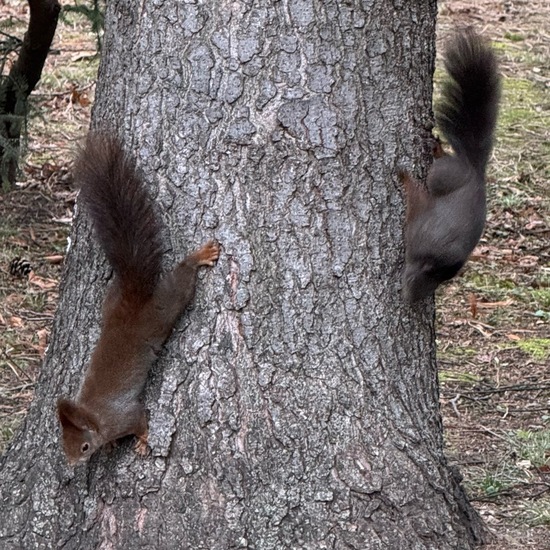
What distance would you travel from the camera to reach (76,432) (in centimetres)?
264

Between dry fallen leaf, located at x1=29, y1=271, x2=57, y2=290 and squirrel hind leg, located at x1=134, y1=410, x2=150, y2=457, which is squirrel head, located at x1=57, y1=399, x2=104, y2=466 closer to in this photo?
squirrel hind leg, located at x1=134, y1=410, x2=150, y2=457

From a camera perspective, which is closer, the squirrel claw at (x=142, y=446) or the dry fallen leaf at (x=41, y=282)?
the squirrel claw at (x=142, y=446)

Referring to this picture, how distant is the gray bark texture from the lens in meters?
2.47

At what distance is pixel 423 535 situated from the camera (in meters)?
2.63

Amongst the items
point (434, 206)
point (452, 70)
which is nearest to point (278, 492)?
point (434, 206)

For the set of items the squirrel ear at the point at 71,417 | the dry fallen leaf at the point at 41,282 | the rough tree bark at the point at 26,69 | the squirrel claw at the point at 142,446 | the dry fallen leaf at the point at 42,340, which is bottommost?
the dry fallen leaf at the point at 42,340

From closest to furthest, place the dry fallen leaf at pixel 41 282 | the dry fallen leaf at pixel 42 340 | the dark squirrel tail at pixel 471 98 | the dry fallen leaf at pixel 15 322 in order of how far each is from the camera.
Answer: the dark squirrel tail at pixel 471 98 < the dry fallen leaf at pixel 42 340 < the dry fallen leaf at pixel 15 322 < the dry fallen leaf at pixel 41 282

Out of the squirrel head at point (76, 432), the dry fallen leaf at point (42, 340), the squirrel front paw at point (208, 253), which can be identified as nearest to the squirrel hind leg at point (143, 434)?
the squirrel head at point (76, 432)

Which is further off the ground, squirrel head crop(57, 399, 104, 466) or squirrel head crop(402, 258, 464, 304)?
squirrel head crop(402, 258, 464, 304)

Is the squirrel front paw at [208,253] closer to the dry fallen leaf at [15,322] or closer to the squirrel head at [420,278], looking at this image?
the squirrel head at [420,278]

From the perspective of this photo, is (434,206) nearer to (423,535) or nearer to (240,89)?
(240,89)

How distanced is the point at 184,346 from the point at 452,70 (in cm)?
118

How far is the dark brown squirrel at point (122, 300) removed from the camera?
8.31 feet

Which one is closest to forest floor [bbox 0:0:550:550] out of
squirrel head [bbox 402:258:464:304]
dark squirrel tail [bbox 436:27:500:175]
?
squirrel head [bbox 402:258:464:304]
